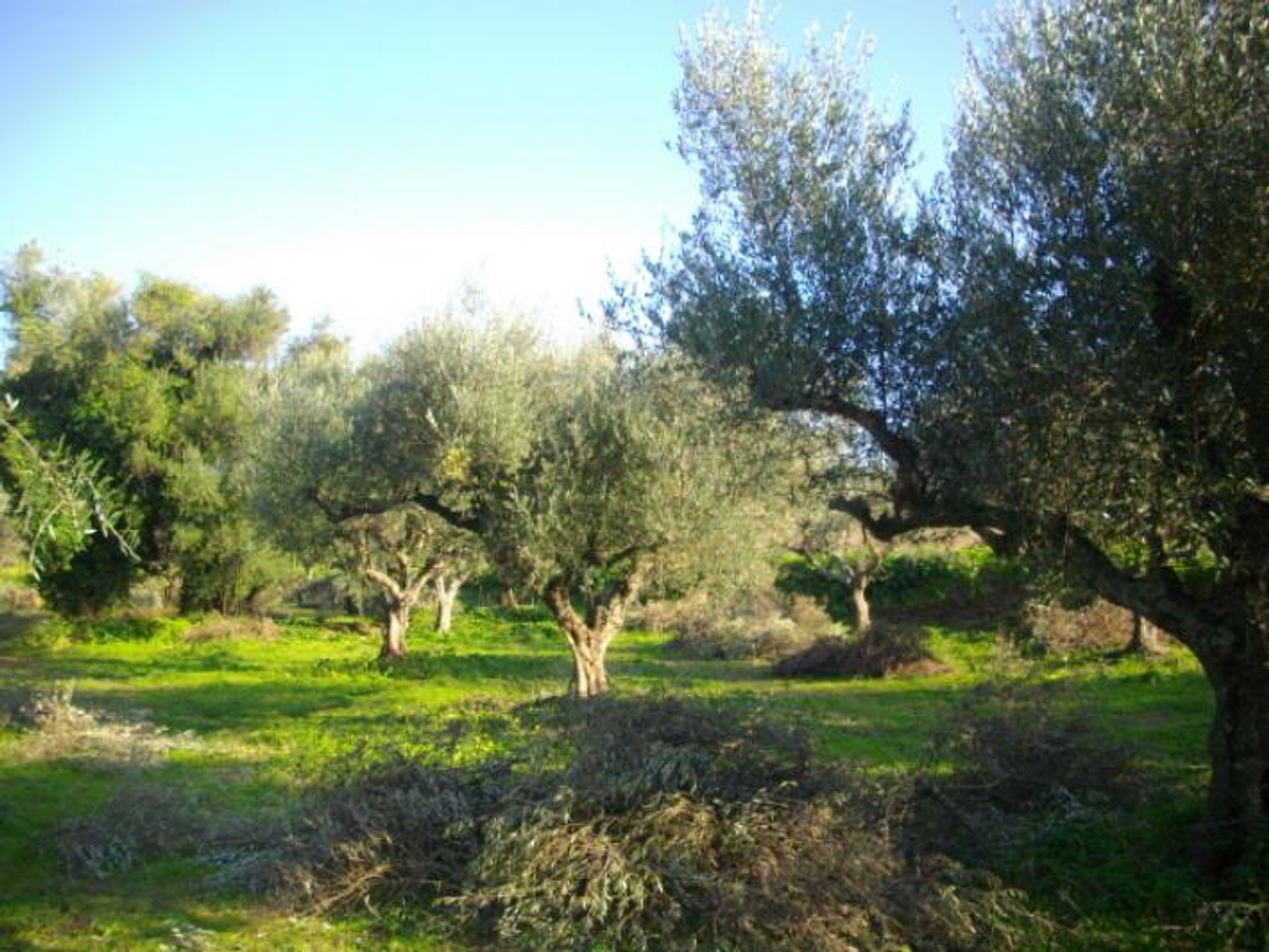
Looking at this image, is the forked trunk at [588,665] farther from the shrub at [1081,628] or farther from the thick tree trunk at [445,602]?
the thick tree trunk at [445,602]

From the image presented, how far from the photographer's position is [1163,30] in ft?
23.8

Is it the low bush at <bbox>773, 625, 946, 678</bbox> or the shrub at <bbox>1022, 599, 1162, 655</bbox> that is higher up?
the shrub at <bbox>1022, 599, 1162, 655</bbox>

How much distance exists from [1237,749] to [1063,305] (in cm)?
367

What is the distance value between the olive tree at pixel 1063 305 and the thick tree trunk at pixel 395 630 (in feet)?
57.6

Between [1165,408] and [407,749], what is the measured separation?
26.4 feet

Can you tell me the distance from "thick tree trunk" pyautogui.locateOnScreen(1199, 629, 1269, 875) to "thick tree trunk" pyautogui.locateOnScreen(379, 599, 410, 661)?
20212 mm

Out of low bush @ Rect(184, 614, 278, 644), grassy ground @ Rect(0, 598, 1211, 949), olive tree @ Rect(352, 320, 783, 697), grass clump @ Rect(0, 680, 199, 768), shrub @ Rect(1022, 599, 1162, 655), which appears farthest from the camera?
low bush @ Rect(184, 614, 278, 644)

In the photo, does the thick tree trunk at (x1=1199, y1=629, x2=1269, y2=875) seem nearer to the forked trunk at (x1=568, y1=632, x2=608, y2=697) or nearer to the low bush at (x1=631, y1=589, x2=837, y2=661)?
the forked trunk at (x1=568, y1=632, x2=608, y2=697)

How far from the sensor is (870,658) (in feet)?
76.7

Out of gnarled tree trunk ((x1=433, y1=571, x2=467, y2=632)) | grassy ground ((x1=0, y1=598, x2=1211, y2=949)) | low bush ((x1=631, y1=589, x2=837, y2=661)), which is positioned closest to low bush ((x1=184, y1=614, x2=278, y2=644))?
grassy ground ((x1=0, y1=598, x2=1211, y2=949))

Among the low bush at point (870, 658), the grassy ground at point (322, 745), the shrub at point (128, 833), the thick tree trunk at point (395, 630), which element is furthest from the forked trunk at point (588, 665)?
the thick tree trunk at point (395, 630)

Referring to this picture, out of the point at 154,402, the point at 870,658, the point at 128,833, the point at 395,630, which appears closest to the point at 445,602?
the point at 395,630

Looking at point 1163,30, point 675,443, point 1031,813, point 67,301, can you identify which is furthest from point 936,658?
point 67,301

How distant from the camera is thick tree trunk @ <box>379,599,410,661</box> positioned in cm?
2561
